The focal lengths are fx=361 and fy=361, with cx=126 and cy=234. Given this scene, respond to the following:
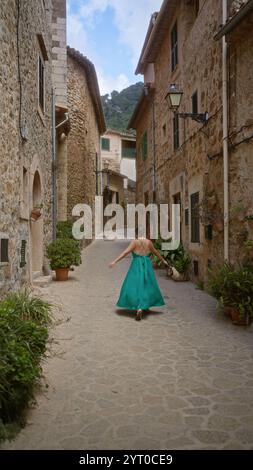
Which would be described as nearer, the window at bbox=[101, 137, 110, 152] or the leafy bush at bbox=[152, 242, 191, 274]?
the leafy bush at bbox=[152, 242, 191, 274]

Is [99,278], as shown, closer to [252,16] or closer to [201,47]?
[201,47]

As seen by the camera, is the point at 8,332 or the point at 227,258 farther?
the point at 227,258

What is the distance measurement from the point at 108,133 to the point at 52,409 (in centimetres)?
2884

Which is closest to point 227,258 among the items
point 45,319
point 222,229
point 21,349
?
point 222,229

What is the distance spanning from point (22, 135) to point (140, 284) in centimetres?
340

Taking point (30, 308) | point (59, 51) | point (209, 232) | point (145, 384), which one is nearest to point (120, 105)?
point (59, 51)

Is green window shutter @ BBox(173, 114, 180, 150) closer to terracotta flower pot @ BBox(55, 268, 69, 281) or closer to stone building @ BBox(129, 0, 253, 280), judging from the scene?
stone building @ BBox(129, 0, 253, 280)

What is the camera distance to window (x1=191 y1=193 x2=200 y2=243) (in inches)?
333

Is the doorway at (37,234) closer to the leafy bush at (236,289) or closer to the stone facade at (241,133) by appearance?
the stone facade at (241,133)

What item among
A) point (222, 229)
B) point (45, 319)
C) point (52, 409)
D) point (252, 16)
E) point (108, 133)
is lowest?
point (52, 409)

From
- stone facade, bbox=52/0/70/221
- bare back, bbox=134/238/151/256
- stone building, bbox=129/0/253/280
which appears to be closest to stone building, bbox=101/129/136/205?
stone facade, bbox=52/0/70/221

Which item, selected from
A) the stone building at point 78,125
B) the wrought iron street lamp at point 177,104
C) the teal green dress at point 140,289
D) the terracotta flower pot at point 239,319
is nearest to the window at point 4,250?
the teal green dress at point 140,289

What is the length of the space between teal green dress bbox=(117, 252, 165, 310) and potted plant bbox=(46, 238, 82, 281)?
3.54m

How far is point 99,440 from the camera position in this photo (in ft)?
7.85
